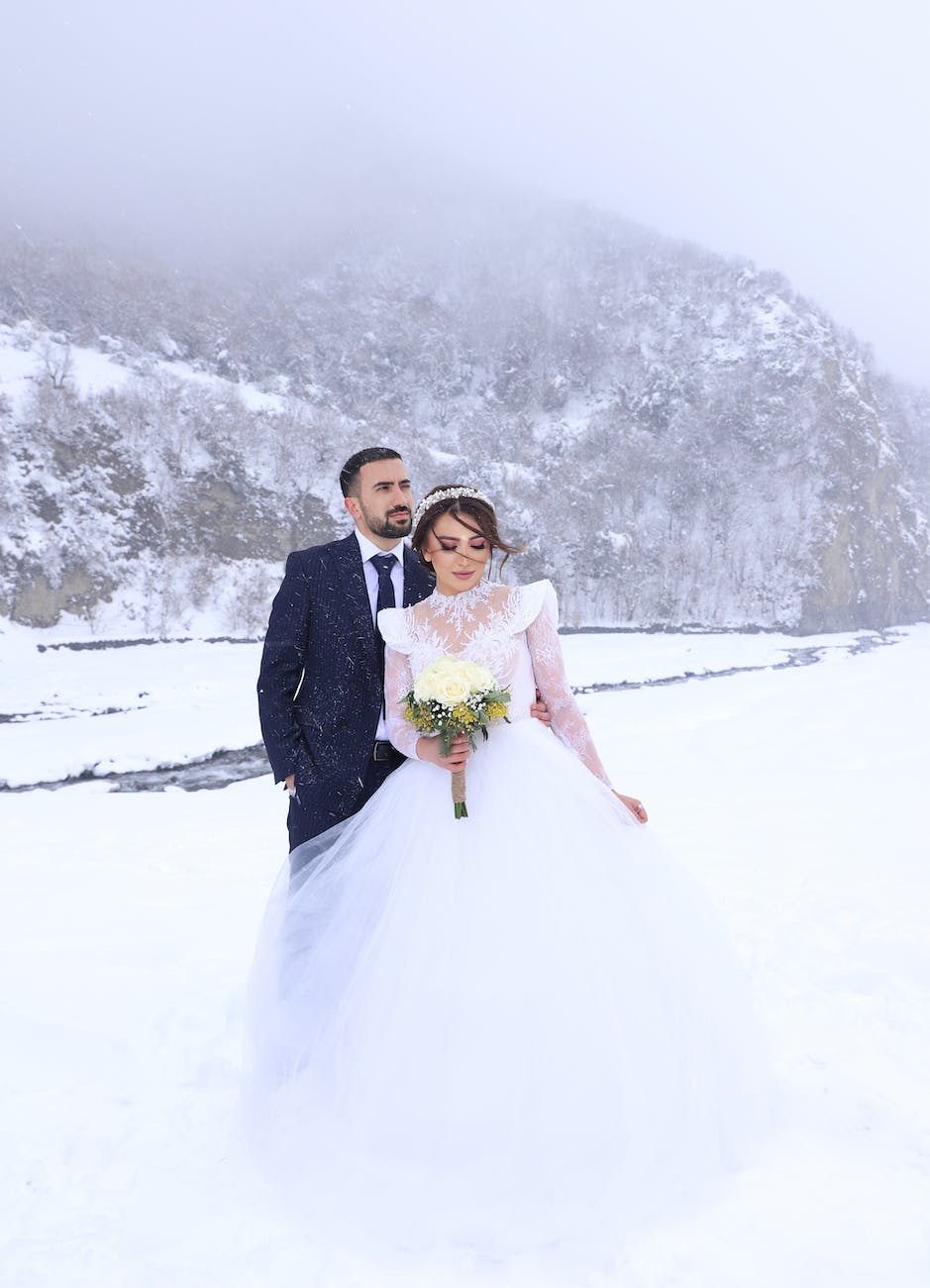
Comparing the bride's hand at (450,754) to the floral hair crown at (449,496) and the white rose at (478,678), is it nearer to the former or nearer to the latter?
the white rose at (478,678)

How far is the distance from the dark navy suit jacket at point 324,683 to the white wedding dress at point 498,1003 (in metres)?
0.26

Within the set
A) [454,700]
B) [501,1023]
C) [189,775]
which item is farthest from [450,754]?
[189,775]

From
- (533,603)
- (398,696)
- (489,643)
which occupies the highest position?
(533,603)

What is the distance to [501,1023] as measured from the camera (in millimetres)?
2795

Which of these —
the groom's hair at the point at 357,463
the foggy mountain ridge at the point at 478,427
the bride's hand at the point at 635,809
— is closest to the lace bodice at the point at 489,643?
the bride's hand at the point at 635,809

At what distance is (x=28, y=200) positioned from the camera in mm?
102500

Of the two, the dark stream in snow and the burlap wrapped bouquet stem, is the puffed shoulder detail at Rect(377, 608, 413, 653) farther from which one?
the dark stream in snow

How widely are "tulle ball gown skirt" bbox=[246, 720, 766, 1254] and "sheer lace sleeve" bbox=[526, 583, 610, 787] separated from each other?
0.45ft

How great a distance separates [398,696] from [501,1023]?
54.9 inches

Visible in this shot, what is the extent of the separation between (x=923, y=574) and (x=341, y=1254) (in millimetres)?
106102

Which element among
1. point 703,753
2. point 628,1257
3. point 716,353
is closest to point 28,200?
point 716,353

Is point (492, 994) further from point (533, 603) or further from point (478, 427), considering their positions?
point (478, 427)

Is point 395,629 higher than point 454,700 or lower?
higher

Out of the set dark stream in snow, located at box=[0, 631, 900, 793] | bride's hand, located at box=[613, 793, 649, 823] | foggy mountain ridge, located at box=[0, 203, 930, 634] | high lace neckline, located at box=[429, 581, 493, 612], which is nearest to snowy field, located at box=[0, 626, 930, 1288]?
dark stream in snow, located at box=[0, 631, 900, 793]
